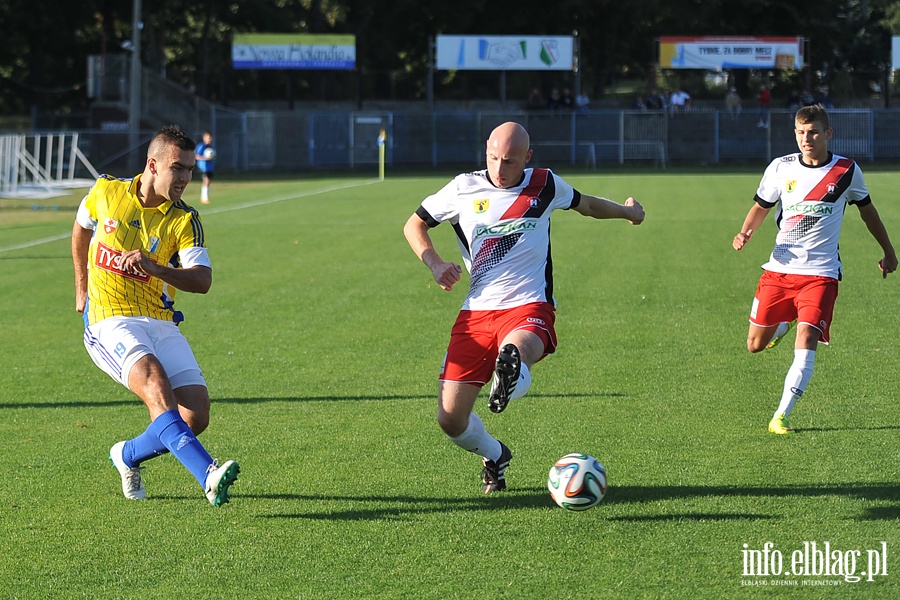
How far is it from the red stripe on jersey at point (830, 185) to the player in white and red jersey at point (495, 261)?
6.96 ft

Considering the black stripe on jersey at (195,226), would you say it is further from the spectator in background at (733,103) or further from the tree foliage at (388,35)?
the tree foliage at (388,35)

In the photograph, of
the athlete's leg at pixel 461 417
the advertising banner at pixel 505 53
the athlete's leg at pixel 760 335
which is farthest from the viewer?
the advertising banner at pixel 505 53

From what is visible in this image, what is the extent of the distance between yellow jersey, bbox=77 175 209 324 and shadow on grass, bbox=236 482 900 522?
1227mm

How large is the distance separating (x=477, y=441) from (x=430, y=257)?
1036mm

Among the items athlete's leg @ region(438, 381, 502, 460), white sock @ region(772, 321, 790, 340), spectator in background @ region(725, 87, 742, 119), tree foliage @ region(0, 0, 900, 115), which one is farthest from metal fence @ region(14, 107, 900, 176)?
athlete's leg @ region(438, 381, 502, 460)

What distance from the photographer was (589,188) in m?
34.6

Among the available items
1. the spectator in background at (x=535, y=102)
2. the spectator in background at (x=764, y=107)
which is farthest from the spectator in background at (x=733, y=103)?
the spectator in background at (x=535, y=102)

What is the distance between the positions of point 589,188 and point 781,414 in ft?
89.4

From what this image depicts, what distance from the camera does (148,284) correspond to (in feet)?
20.3

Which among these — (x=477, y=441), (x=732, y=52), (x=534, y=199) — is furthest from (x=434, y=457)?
(x=732, y=52)

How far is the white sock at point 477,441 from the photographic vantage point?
629cm

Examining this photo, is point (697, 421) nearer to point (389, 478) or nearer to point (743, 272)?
point (389, 478)

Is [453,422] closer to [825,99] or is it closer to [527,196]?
[527,196]

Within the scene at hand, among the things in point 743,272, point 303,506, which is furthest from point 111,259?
point 743,272
